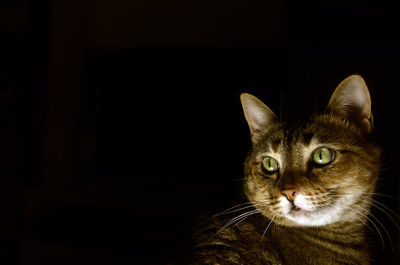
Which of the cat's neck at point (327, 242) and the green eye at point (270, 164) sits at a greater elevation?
the green eye at point (270, 164)

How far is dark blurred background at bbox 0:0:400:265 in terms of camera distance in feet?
4.10

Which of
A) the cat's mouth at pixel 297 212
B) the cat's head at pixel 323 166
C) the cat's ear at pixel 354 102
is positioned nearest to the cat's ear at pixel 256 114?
the cat's head at pixel 323 166

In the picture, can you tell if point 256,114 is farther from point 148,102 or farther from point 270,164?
point 148,102

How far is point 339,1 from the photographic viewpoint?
124 cm

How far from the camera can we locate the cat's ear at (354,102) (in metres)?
0.85

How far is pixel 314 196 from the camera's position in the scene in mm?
789

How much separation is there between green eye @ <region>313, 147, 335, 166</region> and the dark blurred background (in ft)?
0.89

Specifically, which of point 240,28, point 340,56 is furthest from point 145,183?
point 340,56

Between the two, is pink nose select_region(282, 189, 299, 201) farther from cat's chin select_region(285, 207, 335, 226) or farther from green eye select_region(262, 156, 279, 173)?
green eye select_region(262, 156, 279, 173)

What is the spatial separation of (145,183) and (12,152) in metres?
0.95

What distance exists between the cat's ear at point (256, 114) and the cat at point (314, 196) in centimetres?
10

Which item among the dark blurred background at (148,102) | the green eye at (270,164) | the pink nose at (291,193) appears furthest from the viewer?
the dark blurred background at (148,102)

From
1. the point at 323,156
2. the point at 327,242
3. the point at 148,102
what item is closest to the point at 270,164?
the point at 323,156

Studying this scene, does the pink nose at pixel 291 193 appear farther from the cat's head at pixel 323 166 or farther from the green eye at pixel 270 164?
the green eye at pixel 270 164
